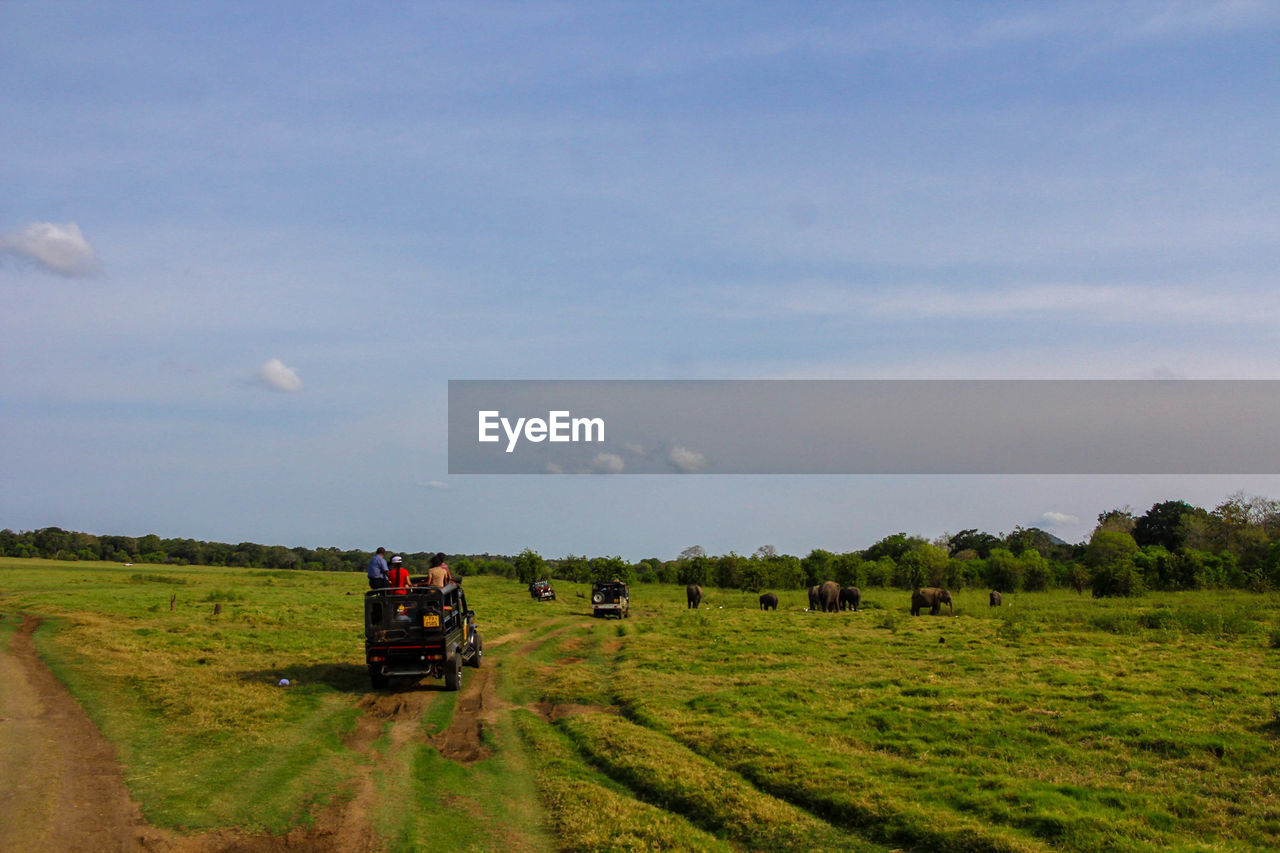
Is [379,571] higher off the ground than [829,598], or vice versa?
[379,571]

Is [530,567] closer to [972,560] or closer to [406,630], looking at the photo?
[972,560]

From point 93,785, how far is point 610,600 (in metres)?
39.1

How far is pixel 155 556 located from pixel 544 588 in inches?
4032

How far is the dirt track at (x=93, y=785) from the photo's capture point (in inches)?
419

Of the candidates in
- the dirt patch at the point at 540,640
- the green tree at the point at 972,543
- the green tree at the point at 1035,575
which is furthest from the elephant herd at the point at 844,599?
the green tree at the point at 972,543

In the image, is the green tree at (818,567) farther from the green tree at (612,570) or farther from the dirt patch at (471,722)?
the dirt patch at (471,722)

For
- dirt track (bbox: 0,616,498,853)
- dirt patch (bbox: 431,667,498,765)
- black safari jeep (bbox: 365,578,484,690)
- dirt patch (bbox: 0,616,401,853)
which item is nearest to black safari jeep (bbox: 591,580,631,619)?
dirt patch (bbox: 431,667,498,765)

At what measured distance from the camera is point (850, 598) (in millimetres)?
61031

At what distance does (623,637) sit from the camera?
126 ft

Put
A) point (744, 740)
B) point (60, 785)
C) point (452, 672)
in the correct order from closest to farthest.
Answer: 1. point (60, 785)
2. point (744, 740)
3. point (452, 672)

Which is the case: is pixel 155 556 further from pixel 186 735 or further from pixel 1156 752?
pixel 1156 752

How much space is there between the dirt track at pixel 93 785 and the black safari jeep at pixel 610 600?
30.0 m

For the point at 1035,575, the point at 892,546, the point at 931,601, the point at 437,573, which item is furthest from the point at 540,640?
the point at 892,546

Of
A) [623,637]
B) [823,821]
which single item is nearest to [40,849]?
[823,821]
